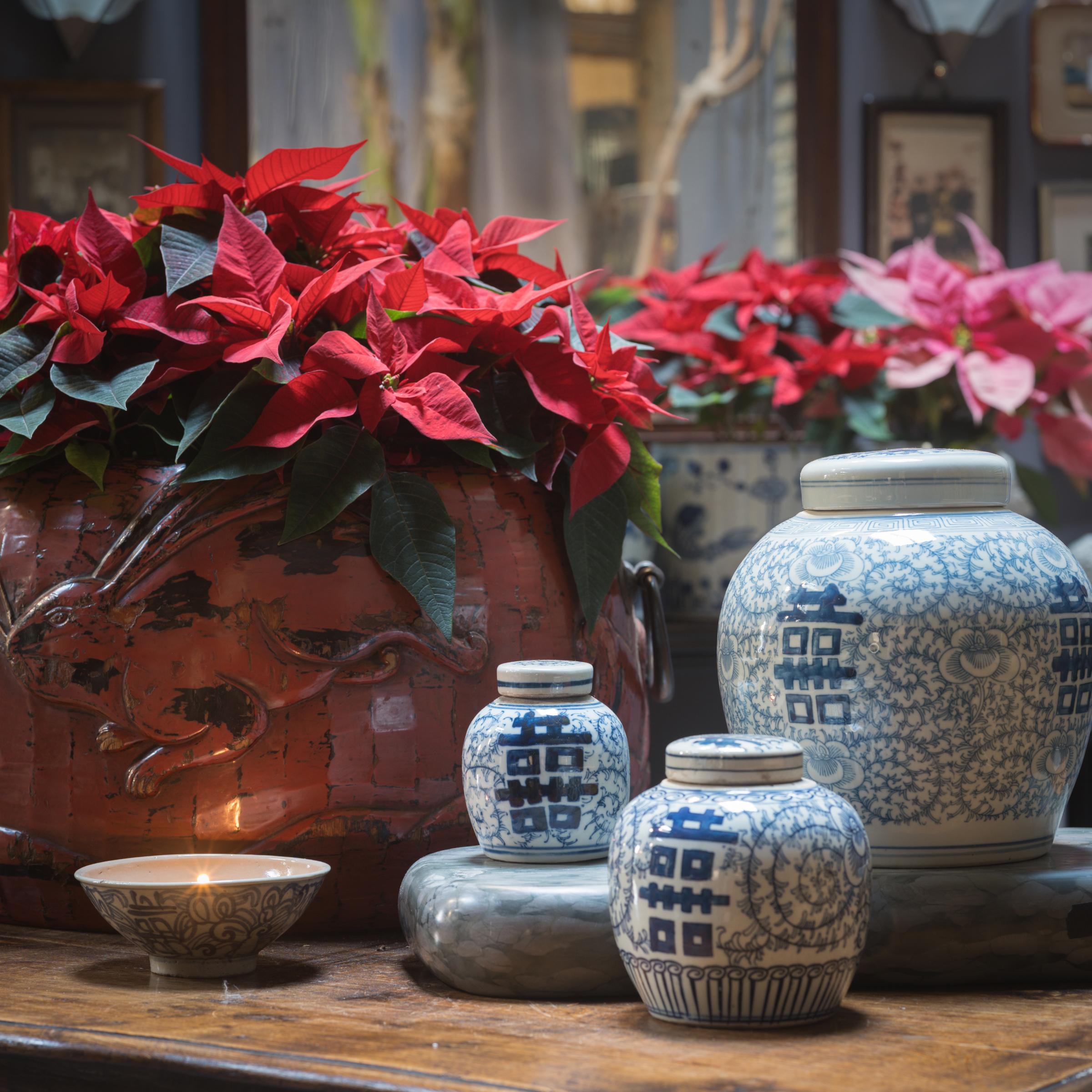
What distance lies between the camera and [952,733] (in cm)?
52

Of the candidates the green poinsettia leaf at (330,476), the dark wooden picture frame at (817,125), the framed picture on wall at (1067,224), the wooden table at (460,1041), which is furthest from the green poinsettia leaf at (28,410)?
the framed picture on wall at (1067,224)

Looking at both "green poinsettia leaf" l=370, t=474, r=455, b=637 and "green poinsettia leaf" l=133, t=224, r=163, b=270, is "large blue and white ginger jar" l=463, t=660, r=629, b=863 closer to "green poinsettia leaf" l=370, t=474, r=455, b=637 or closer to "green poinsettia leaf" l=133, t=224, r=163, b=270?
"green poinsettia leaf" l=370, t=474, r=455, b=637

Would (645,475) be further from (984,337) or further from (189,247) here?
(984,337)

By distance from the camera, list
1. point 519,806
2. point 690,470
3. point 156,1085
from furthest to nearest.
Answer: point 690,470 < point 519,806 < point 156,1085

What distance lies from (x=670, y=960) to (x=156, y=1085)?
17cm

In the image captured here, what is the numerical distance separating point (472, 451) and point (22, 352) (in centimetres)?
20

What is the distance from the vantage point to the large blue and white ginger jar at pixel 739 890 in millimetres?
440

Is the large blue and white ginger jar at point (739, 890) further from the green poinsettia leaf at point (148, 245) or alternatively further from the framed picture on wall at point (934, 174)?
the framed picture on wall at point (934, 174)

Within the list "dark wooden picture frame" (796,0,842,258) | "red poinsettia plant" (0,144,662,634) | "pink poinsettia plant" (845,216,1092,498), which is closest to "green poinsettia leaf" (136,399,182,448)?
"red poinsettia plant" (0,144,662,634)

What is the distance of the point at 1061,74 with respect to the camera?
180 centimetres

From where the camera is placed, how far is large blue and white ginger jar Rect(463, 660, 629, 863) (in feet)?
1.77

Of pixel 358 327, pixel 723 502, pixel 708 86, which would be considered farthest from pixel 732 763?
pixel 708 86

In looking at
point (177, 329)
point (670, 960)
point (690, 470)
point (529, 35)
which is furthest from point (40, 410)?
point (529, 35)

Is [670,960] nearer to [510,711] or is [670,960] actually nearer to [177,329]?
[510,711]
